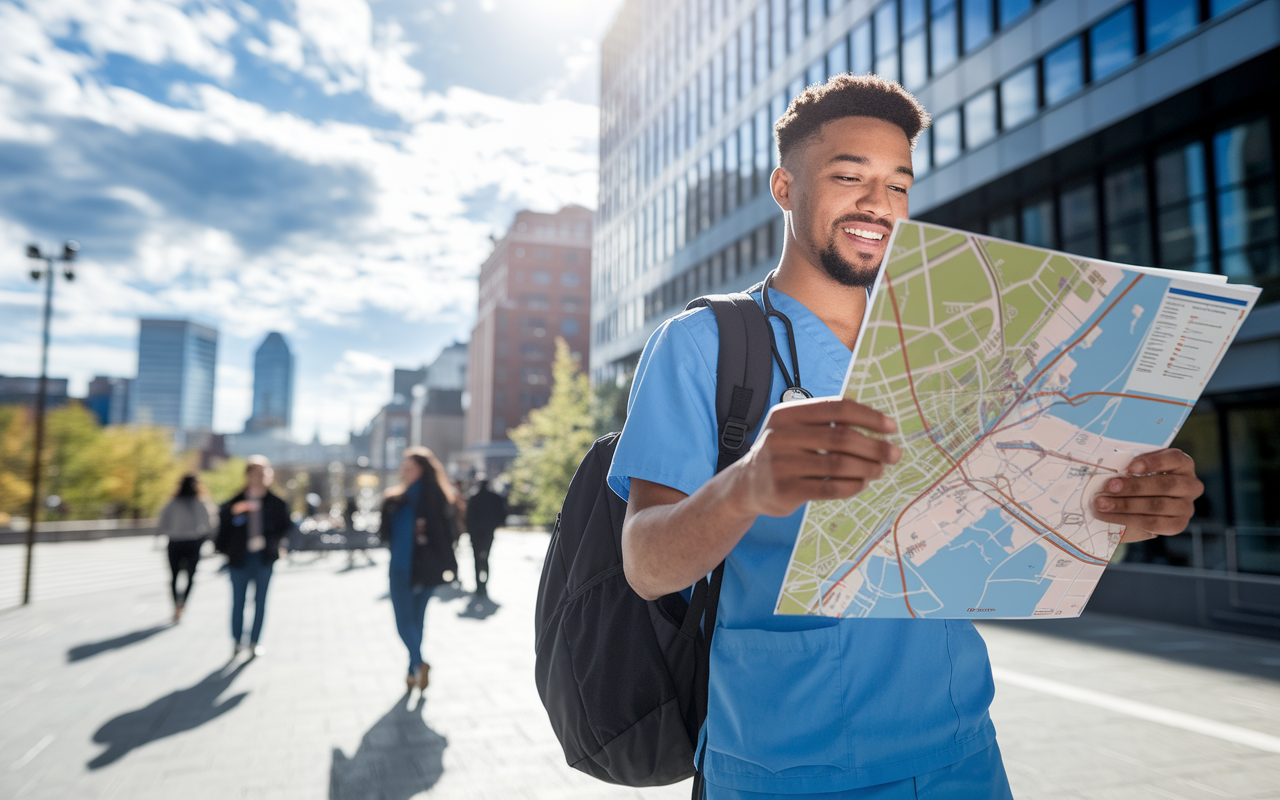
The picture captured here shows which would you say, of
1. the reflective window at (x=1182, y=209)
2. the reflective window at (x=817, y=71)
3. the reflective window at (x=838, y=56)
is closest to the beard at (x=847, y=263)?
the reflective window at (x=1182, y=209)

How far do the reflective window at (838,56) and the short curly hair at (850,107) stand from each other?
23471 millimetres

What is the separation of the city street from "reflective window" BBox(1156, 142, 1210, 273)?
8.11m

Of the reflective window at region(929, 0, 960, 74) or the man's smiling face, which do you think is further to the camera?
the reflective window at region(929, 0, 960, 74)

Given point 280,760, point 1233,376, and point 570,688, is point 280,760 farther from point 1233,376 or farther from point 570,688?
point 1233,376

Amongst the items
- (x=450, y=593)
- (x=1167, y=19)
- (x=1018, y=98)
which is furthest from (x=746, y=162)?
(x=450, y=593)

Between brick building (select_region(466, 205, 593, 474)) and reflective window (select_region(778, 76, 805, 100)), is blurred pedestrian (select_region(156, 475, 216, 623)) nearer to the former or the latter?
reflective window (select_region(778, 76, 805, 100))

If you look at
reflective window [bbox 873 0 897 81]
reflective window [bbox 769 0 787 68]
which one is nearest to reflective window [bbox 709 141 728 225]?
reflective window [bbox 769 0 787 68]

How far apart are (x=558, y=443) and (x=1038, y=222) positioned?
22.7 m

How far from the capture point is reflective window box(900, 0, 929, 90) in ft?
67.2

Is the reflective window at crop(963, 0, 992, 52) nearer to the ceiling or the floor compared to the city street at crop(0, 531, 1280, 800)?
nearer to the ceiling

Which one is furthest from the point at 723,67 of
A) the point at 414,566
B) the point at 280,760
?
the point at 280,760

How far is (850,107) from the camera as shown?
1576 millimetres

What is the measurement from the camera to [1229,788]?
459 cm

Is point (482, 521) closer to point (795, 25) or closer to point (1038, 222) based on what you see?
point (1038, 222)
